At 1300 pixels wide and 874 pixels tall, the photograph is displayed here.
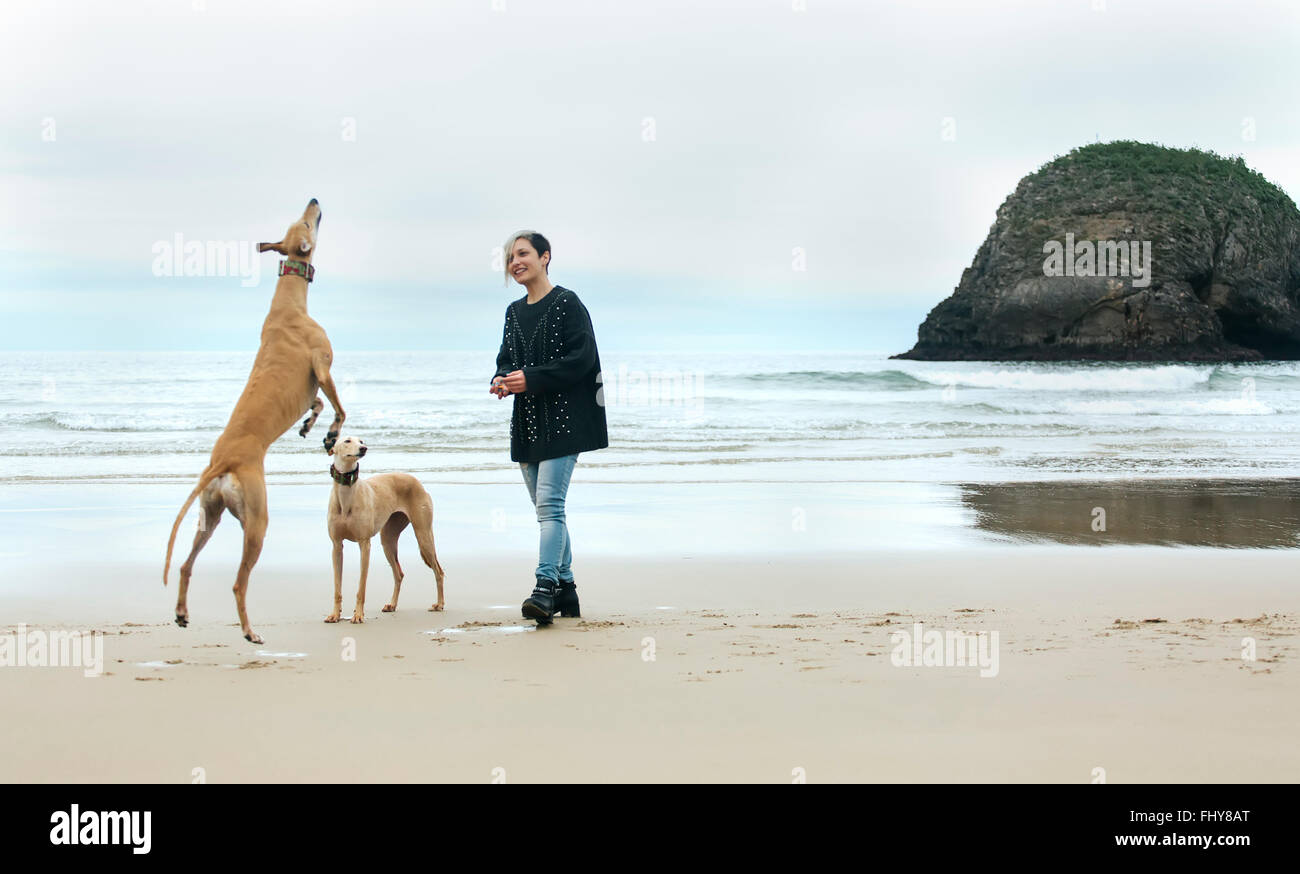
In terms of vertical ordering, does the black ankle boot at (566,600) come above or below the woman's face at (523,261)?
below

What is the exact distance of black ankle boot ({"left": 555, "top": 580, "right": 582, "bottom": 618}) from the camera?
590 centimetres

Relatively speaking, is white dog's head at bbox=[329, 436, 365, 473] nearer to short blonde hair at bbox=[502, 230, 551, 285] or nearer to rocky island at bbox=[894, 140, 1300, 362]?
short blonde hair at bbox=[502, 230, 551, 285]

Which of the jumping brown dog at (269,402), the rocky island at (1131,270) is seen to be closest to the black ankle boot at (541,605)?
the jumping brown dog at (269,402)

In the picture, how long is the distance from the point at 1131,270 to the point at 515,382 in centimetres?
6367

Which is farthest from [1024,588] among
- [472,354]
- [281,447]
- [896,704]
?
[472,354]

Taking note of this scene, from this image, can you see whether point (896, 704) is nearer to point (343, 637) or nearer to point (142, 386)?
point (343, 637)

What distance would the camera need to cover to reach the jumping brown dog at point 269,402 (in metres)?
4.46

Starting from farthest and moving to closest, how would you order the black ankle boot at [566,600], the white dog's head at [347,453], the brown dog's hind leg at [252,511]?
the black ankle boot at [566,600] < the white dog's head at [347,453] < the brown dog's hind leg at [252,511]

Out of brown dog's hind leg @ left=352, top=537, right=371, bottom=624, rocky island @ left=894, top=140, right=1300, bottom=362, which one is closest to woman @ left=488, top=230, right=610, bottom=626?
brown dog's hind leg @ left=352, top=537, right=371, bottom=624

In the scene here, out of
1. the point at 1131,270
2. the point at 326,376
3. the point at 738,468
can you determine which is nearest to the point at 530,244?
the point at 326,376

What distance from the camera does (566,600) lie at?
5941 mm

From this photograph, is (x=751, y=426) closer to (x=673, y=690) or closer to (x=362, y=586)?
(x=362, y=586)

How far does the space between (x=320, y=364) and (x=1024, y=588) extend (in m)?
4.77

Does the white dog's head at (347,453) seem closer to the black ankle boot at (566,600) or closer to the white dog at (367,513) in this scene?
the white dog at (367,513)
